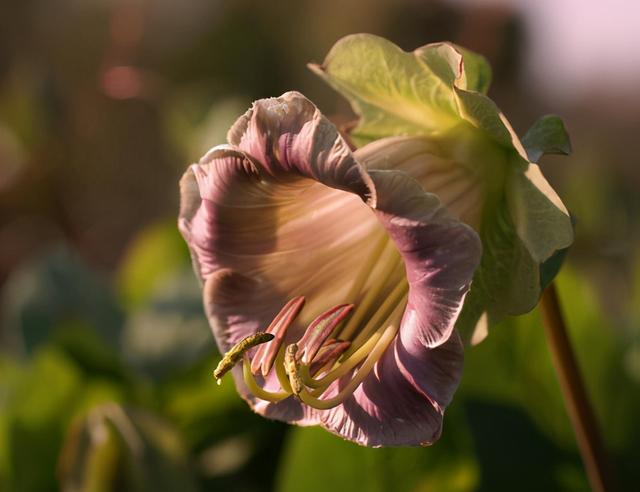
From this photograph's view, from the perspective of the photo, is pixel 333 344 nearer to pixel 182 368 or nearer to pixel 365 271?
pixel 365 271

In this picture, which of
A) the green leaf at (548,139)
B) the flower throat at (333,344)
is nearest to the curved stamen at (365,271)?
the flower throat at (333,344)

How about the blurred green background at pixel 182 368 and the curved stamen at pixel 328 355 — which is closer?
the curved stamen at pixel 328 355

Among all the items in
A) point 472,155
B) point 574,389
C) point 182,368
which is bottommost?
point 182,368

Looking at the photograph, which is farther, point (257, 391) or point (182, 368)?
point (182, 368)

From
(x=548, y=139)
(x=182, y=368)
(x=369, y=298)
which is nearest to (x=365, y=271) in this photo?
(x=369, y=298)

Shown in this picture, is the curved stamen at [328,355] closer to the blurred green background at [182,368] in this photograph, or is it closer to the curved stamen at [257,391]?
the curved stamen at [257,391]

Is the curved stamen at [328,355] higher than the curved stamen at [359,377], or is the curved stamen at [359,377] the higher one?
the curved stamen at [359,377]

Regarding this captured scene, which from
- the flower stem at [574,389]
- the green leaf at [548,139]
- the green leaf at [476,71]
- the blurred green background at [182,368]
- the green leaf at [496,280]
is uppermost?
the green leaf at [476,71]
